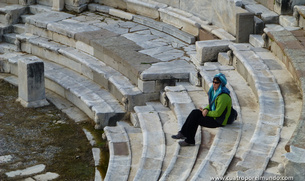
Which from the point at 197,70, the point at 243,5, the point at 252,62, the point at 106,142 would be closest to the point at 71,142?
the point at 106,142

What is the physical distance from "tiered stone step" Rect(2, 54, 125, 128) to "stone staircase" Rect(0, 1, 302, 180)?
0.02 metres

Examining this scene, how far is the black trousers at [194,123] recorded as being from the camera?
24.7 ft

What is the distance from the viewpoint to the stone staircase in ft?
23.3

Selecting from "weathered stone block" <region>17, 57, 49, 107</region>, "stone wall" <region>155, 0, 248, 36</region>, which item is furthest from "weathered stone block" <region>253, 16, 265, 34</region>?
"weathered stone block" <region>17, 57, 49, 107</region>

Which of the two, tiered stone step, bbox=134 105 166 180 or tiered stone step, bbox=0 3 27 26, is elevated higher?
tiered stone step, bbox=0 3 27 26

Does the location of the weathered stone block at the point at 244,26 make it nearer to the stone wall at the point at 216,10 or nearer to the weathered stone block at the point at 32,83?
the stone wall at the point at 216,10

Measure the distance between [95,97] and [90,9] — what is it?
4.00 m

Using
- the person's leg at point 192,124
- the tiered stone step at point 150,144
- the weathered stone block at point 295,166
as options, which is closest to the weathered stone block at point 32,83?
the tiered stone step at point 150,144

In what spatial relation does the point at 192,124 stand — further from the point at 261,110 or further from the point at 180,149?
the point at 261,110

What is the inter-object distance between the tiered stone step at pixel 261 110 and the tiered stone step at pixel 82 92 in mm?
2165

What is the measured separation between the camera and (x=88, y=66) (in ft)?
36.4

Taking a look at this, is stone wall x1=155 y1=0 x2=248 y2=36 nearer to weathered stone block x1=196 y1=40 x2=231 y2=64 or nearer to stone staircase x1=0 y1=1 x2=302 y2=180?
stone staircase x1=0 y1=1 x2=302 y2=180

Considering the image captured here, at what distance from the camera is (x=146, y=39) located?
11570mm

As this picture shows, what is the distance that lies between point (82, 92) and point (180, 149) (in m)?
3.41
